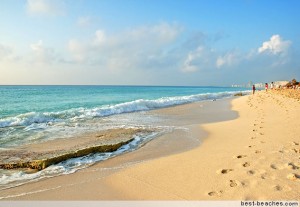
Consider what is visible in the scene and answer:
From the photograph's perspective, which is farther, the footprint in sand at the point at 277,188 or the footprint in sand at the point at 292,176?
the footprint in sand at the point at 292,176

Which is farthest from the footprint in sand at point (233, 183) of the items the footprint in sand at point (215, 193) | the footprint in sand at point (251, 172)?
the footprint in sand at point (251, 172)

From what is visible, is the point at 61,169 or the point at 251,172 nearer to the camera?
the point at 251,172

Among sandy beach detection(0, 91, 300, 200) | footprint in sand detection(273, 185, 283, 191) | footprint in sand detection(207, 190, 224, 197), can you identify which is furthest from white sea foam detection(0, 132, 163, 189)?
footprint in sand detection(273, 185, 283, 191)

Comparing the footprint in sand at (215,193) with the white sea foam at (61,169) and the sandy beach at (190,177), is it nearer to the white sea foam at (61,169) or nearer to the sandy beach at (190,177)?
the sandy beach at (190,177)

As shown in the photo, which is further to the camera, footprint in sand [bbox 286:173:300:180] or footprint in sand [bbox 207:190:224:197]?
footprint in sand [bbox 286:173:300:180]

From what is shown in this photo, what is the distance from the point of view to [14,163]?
6.96 metres

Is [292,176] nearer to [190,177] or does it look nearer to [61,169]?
[190,177]

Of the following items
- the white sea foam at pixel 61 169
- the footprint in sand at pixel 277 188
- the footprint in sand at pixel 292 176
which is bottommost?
the white sea foam at pixel 61 169

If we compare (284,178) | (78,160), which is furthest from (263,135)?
(78,160)

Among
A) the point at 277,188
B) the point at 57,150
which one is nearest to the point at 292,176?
the point at 277,188

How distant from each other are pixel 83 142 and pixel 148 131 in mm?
3230

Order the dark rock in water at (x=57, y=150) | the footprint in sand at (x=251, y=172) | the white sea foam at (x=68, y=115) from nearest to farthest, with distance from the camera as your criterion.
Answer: the footprint in sand at (x=251, y=172)
the dark rock in water at (x=57, y=150)
the white sea foam at (x=68, y=115)

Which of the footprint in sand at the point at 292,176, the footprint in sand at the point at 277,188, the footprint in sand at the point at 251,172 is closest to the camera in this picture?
the footprint in sand at the point at 277,188

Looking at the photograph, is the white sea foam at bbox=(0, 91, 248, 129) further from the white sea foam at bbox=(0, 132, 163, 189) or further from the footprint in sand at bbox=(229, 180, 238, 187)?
the footprint in sand at bbox=(229, 180, 238, 187)
